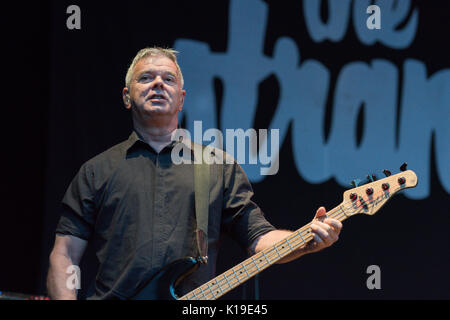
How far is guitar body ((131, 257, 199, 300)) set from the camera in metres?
2.30

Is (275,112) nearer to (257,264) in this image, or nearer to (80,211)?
(257,264)

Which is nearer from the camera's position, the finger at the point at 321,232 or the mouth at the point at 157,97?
the finger at the point at 321,232

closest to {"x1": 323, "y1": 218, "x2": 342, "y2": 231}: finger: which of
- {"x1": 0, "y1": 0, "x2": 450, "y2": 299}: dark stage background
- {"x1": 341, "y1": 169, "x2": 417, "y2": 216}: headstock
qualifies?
{"x1": 341, "y1": 169, "x2": 417, "y2": 216}: headstock

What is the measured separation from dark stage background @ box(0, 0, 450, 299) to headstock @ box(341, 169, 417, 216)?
1.05 m

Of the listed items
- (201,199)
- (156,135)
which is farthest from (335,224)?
(156,135)

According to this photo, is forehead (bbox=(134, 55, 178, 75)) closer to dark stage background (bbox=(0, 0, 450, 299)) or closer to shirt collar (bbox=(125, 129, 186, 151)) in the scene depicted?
shirt collar (bbox=(125, 129, 186, 151))

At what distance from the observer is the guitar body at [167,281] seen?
230 cm

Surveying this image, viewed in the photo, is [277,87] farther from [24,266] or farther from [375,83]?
[24,266]

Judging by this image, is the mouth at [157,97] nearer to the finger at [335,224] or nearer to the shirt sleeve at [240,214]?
the shirt sleeve at [240,214]

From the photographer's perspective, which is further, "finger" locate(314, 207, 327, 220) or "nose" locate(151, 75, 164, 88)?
"nose" locate(151, 75, 164, 88)

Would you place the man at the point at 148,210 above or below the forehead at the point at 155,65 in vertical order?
below

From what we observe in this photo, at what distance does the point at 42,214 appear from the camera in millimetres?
3230

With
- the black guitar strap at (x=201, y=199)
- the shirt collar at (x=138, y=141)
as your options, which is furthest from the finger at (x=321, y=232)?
the shirt collar at (x=138, y=141)

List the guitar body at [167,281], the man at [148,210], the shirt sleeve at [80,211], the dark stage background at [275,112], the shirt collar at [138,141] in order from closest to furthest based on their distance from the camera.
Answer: the guitar body at [167,281]
the man at [148,210]
the shirt sleeve at [80,211]
the shirt collar at [138,141]
the dark stage background at [275,112]
